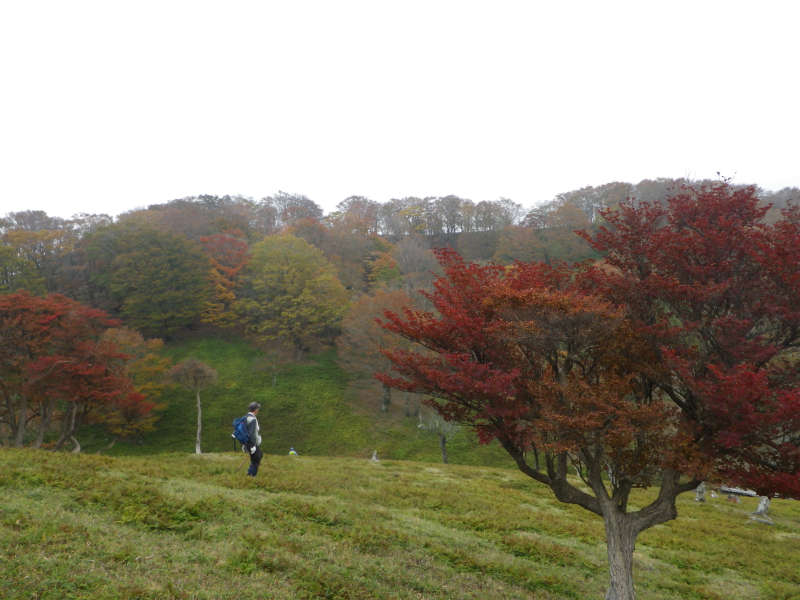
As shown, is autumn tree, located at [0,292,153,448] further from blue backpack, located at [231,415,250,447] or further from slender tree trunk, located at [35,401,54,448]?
blue backpack, located at [231,415,250,447]

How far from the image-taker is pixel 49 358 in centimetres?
1777

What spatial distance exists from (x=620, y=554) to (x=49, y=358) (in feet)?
70.4

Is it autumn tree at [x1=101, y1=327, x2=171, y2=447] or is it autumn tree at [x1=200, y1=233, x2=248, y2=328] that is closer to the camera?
autumn tree at [x1=101, y1=327, x2=171, y2=447]

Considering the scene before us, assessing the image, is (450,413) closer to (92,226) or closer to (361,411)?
(361,411)

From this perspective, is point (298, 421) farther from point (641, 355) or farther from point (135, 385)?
point (641, 355)

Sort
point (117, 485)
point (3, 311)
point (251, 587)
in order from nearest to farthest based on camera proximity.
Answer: point (251, 587) → point (117, 485) → point (3, 311)

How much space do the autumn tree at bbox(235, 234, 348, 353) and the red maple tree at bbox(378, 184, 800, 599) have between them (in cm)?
3096

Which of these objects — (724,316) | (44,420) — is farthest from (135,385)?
(724,316)

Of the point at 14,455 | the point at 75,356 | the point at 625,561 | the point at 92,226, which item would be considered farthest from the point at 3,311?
the point at 92,226

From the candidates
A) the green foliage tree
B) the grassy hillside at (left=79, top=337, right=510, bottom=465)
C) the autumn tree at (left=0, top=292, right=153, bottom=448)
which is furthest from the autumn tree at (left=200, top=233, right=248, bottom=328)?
the autumn tree at (left=0, top=292, right=153, bottom=448)

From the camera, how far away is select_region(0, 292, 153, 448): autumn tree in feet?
58.1

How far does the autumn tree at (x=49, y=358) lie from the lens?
698 inches

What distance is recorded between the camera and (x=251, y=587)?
544 centimetres

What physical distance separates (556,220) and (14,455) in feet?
189
